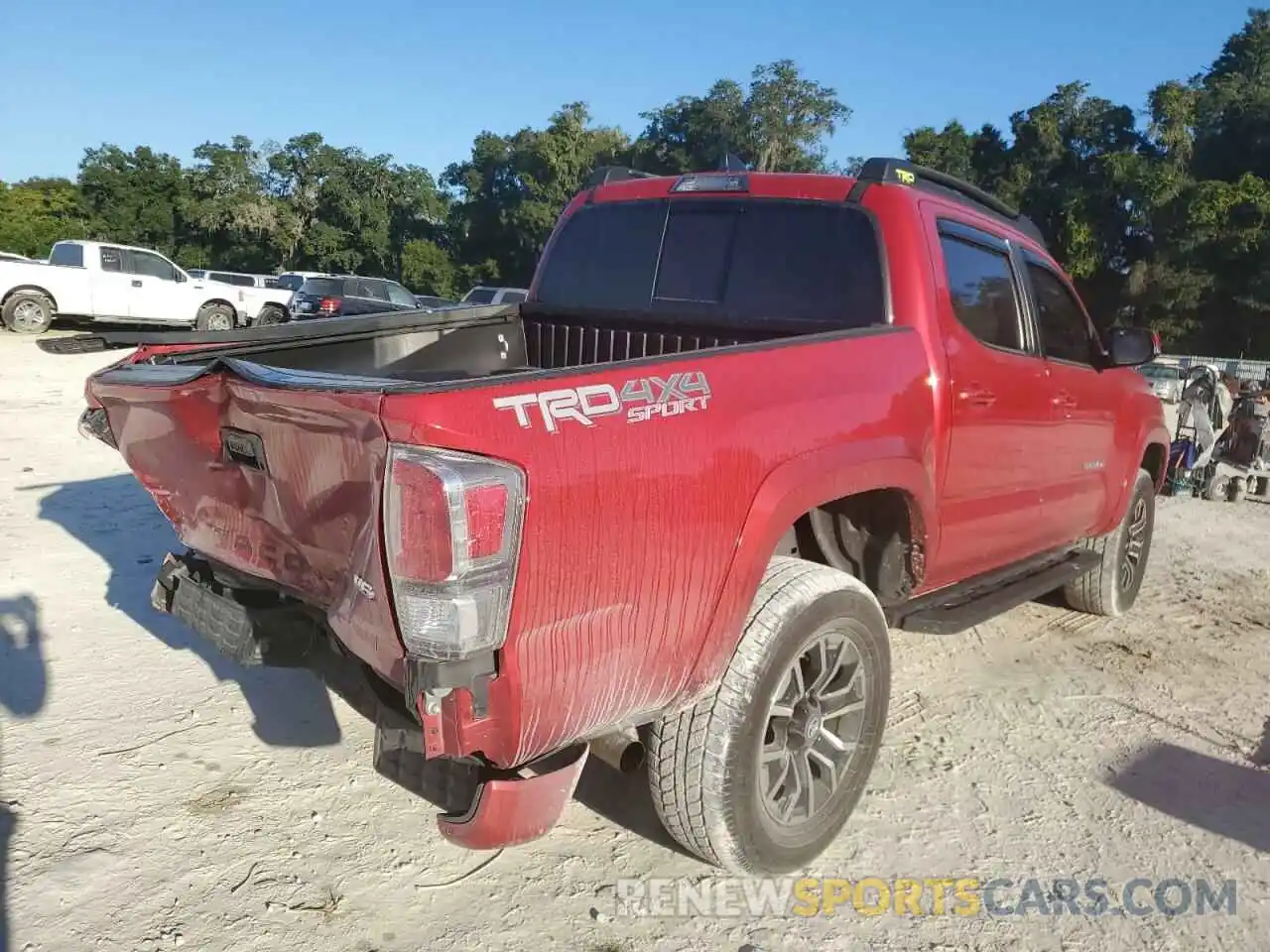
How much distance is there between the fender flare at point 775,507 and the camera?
7.88 feet

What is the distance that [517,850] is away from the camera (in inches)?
118

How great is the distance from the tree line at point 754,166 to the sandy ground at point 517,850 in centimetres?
3750

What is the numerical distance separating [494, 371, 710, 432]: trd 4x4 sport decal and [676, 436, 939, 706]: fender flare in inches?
→ 14.4

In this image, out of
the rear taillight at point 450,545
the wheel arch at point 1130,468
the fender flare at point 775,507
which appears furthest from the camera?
the wheel arch at point 1130,468

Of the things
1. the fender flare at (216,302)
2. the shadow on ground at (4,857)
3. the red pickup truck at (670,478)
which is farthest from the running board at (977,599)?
the fender flare at (216,302)

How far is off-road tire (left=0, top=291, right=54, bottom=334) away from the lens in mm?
16953

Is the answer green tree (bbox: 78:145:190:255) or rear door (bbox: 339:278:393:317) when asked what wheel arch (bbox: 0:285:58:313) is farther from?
green tree (bbox: 78:145:190:255)

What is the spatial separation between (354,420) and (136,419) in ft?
4.19

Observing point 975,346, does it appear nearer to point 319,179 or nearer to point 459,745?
point 459,745

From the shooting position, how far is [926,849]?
120 inches

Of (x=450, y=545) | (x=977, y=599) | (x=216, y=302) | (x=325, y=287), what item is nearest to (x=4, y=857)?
(x=450, y=545)

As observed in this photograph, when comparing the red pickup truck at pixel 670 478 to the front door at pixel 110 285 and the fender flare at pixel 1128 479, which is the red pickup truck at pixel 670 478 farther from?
the front door at pixel 110 285

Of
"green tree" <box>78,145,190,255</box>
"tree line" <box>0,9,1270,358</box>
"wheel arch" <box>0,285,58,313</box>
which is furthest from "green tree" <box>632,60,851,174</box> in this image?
"wheel arch" <box>0,285,58,313</box>

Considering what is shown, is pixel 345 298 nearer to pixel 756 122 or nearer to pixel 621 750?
pixel 621 750
